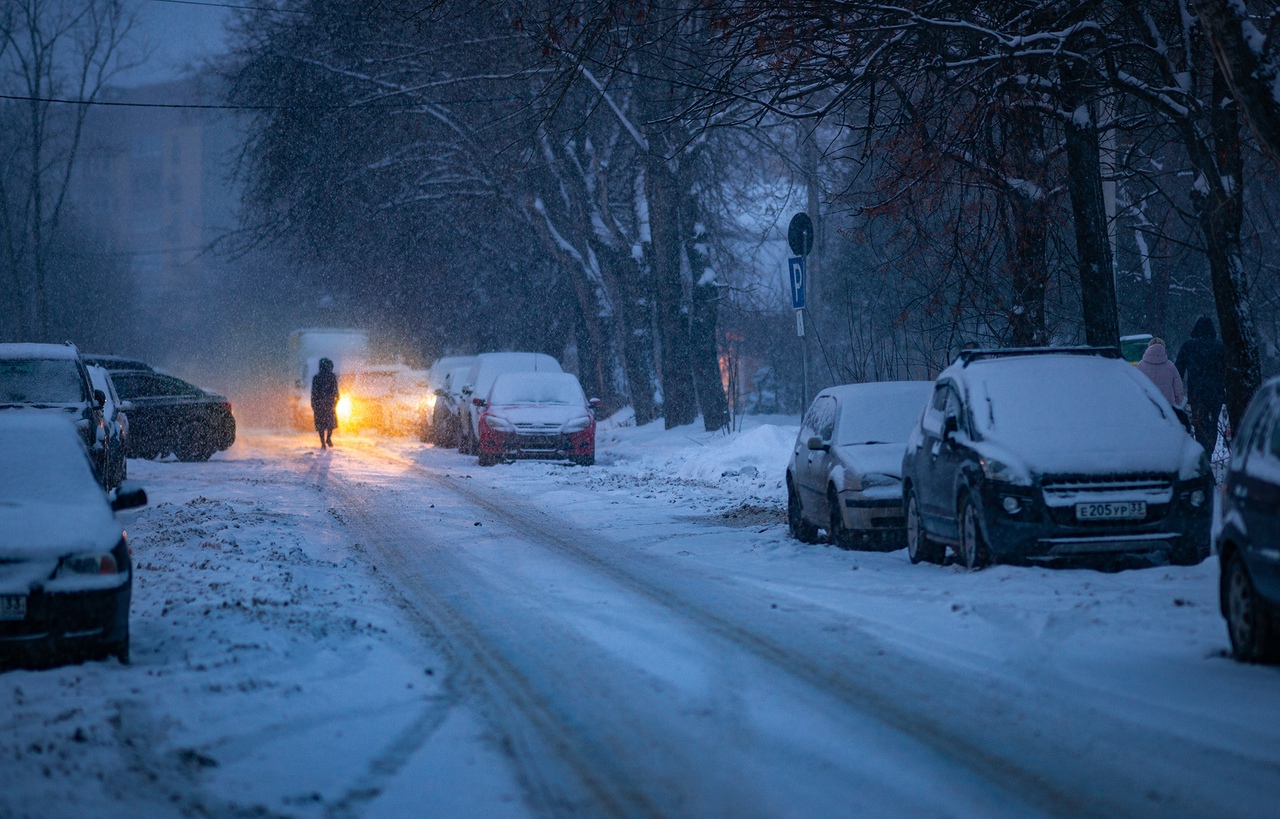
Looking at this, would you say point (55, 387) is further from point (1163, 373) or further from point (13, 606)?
point (1163, 373)

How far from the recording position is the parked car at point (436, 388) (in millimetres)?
31266

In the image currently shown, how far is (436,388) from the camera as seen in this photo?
32719 millimetres

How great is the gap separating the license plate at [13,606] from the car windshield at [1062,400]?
6.74 metres

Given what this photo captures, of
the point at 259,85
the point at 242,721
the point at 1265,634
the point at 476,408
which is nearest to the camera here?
the point at 242,721

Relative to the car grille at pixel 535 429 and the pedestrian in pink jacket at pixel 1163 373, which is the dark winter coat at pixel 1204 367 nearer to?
the pedestrian in pink jacket at pixel 1163 373

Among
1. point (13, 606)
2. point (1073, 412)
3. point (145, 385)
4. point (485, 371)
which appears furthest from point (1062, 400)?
point (145, 385)

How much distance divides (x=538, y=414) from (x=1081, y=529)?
15.9 metres

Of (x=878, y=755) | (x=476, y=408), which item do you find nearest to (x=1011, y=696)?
(x=878, y=755)

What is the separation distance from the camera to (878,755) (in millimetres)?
5105

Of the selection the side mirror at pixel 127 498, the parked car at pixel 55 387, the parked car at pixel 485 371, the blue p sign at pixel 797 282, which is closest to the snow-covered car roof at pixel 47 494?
the side mirror at pixel 127 498

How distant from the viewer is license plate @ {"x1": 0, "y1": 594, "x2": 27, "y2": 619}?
6.68m

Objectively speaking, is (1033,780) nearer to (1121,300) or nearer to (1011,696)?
(1011,696)

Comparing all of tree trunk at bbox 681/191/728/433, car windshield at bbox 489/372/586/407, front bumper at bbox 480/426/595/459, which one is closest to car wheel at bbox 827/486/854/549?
front bumper at bbox 480/426/595/459

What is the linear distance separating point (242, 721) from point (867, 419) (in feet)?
27.1
